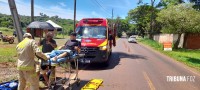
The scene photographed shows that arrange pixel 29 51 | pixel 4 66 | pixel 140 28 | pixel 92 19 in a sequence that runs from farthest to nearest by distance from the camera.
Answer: pixel 140 28, pixel 92 19, pixel 4 66, pixel 29 51

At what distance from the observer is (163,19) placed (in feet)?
116

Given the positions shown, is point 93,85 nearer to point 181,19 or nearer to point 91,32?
point 91,32

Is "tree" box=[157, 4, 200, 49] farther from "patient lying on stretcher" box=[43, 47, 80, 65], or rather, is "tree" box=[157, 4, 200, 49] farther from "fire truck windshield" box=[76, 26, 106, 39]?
"patient lying on stretcher" box=[43, 47, 80, 65]

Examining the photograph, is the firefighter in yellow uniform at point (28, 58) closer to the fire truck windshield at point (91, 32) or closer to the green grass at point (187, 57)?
the fire truck windshield at point (91, 32)

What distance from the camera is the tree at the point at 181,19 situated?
32.9m

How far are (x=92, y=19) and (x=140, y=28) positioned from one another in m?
82.9

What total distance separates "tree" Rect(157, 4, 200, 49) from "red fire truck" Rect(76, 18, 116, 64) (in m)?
19.5

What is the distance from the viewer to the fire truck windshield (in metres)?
16.1

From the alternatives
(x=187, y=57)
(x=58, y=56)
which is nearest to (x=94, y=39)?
(x=58, y=56)

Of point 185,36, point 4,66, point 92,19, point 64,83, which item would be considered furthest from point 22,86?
point 185,36

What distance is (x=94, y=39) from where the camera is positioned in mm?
15484

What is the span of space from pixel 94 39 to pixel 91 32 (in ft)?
3.45

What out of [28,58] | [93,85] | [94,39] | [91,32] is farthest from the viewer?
[91,32]

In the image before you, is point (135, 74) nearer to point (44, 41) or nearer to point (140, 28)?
point (44, 41)
